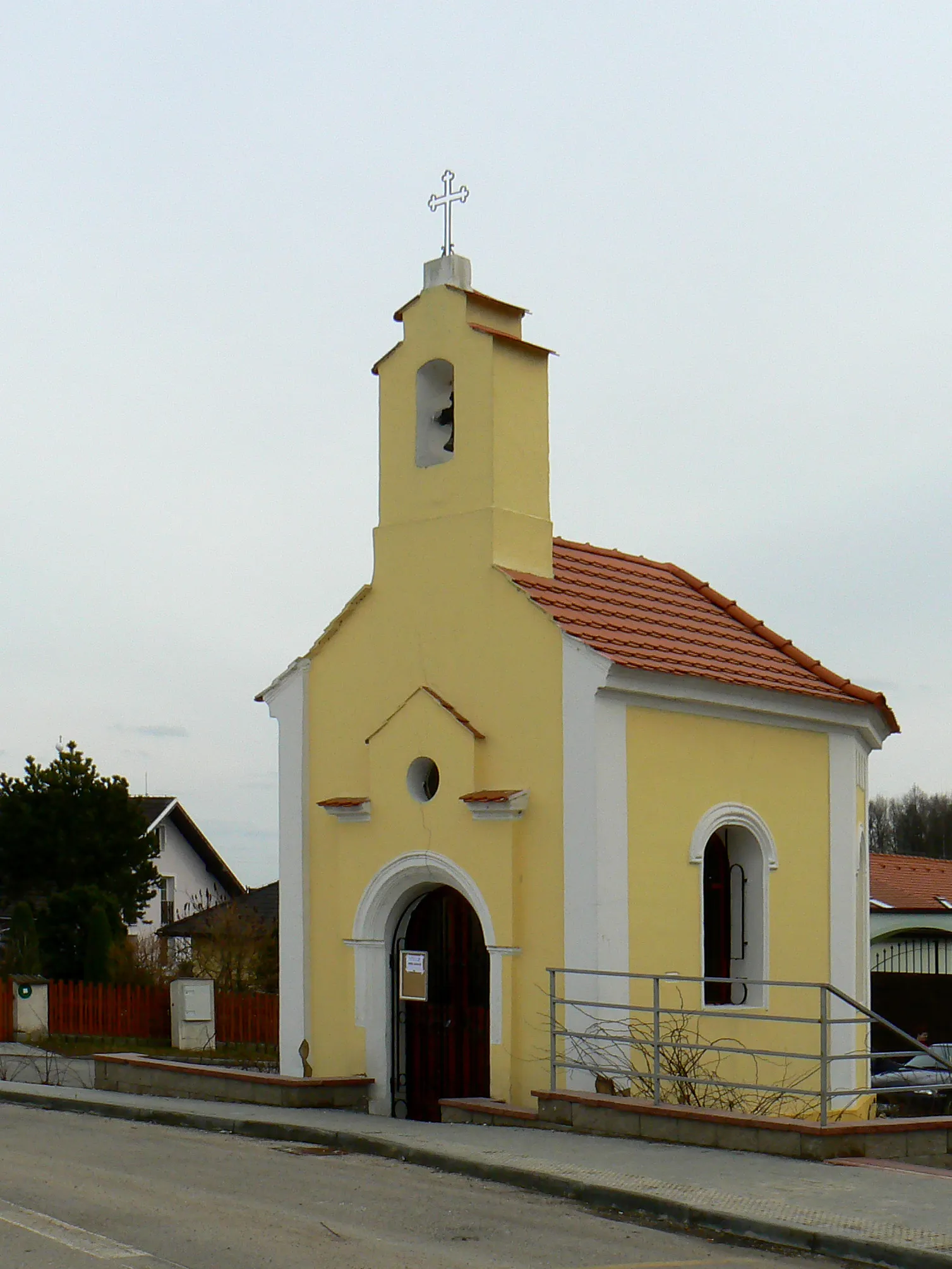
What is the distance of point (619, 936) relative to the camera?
44.0 feet

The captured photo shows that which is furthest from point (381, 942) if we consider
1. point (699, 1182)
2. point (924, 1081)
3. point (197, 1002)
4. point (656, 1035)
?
point (924, 1081)

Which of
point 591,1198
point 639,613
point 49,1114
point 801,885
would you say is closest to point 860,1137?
point 591,1198

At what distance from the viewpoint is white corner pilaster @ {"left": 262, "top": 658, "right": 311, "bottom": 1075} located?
621 inches

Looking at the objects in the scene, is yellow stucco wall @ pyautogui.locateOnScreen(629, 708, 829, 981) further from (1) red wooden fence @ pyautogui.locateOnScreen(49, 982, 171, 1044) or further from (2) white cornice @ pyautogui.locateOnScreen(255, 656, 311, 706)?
(1) red wooden fence @ pyautogui.locateOnScreen(49, 982, 171, 1044)

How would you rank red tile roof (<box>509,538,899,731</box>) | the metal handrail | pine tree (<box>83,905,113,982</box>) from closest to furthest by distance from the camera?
1. the metal handrail
2. red tile roof (<box>509,538,899,731</box>)
3. pine tree (<box>83,905,113,982</box>)

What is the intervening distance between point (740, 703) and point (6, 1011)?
17.3m

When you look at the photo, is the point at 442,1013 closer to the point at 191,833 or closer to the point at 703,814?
the point at 703,814

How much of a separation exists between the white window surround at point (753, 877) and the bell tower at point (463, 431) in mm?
2933

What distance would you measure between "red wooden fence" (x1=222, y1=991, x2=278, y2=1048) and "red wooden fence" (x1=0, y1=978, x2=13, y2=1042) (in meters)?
3.91

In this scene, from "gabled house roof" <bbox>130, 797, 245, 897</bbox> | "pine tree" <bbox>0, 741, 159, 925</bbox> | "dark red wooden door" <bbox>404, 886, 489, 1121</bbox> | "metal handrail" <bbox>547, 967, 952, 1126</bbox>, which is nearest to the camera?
"metal handrail" <bbox>547, 967, 952, 1126</bbox>

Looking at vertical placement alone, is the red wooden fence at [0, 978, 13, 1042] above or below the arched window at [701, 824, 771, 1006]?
below

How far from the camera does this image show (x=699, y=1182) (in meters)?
9.82

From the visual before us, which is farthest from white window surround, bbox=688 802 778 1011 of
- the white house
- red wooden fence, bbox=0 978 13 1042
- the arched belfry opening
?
the white house

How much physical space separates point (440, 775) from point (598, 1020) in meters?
2.77
